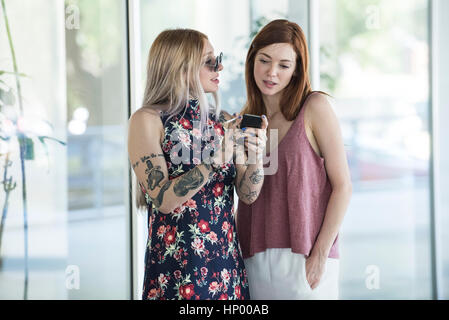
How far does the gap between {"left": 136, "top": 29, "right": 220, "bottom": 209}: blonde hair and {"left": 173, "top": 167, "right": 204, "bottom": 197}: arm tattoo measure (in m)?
0.20

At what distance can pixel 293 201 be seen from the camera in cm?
146

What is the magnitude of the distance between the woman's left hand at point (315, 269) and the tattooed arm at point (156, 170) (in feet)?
1.37

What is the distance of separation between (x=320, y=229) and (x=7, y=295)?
1858 millimetres

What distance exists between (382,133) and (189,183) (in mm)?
1796

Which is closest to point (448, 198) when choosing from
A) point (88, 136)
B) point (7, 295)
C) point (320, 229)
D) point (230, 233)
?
point (320, 229)

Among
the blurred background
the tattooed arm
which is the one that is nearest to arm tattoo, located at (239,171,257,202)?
the tattooed arm

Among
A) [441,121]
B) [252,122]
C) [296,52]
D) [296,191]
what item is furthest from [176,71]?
[441,121]

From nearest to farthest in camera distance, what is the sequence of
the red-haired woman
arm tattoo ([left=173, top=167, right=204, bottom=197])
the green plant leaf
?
arm tattoo ([left=173, top=167, right=204, bottom=197]) < the red-haired woman < the green plant leaf

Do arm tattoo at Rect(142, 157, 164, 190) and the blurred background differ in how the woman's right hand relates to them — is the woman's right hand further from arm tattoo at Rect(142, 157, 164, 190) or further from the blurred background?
the blurred background

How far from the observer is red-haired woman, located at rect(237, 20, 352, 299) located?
4.77 feet

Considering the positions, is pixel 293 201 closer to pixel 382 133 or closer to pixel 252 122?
pixel 252 122

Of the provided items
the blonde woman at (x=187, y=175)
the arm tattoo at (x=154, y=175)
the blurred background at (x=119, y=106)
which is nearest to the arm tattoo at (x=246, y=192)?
the blonde woman at (x=187, y=175)

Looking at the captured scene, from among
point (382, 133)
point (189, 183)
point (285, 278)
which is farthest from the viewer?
point (382, 133)

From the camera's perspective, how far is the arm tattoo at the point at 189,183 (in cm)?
135
